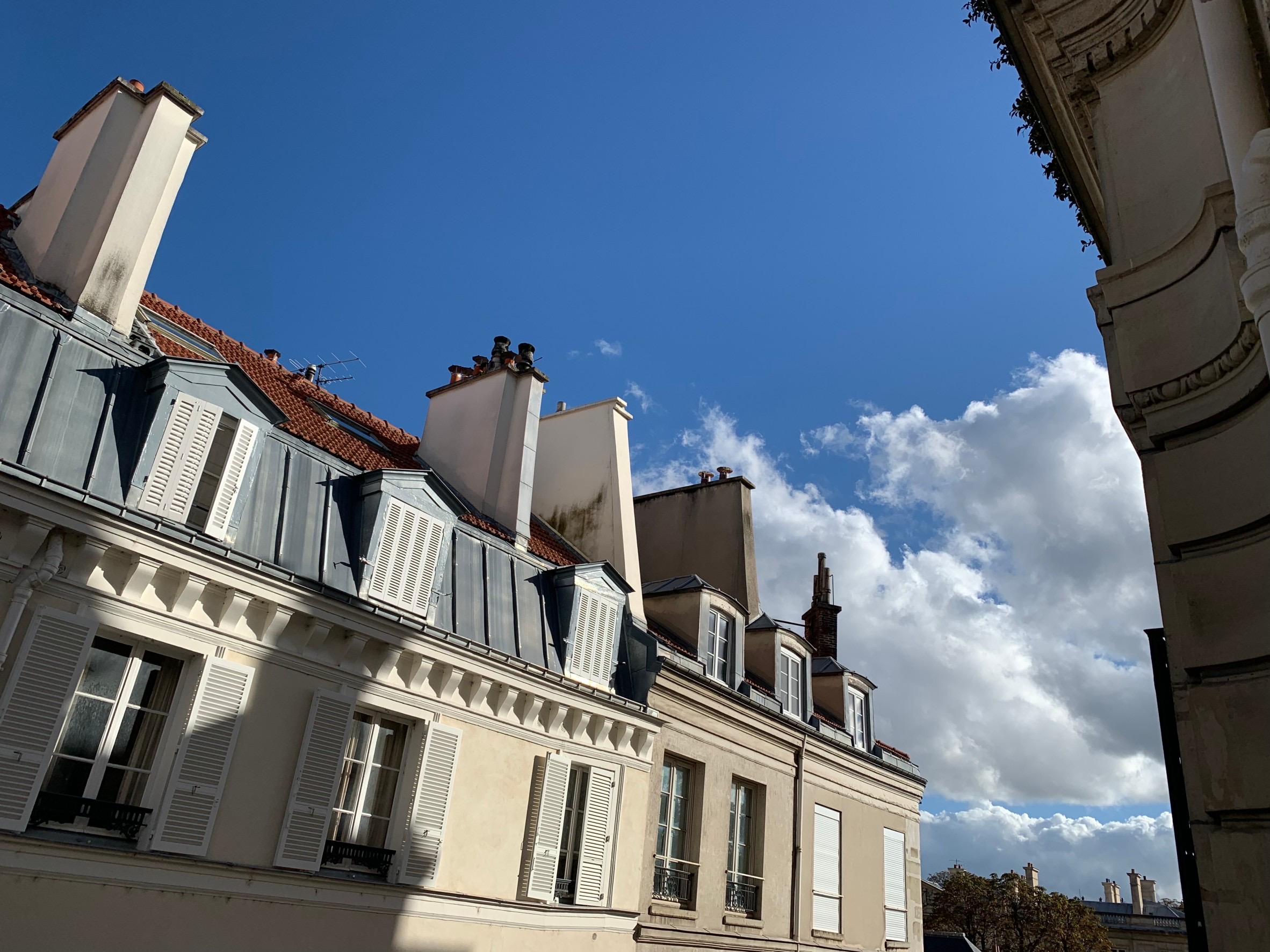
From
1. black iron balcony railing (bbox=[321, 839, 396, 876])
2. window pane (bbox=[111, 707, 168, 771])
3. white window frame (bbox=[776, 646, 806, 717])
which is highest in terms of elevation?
white window frame (bbox=[776, 646, 806, 717])

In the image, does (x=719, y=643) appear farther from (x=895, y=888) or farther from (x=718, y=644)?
(x=895, y=888)

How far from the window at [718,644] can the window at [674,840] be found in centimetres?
167

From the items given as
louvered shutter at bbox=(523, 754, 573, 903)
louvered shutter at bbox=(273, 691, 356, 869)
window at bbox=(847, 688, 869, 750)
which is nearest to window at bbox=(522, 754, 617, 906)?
louvered shutter at bbox=(523, 754, 573, 903)

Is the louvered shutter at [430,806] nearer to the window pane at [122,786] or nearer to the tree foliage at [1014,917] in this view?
the window pane at [122,786]

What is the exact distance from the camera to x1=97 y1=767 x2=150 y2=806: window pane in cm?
715

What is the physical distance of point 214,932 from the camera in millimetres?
7266

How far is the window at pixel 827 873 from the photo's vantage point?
568 inches

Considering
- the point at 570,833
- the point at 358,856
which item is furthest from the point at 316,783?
the point at 570,833

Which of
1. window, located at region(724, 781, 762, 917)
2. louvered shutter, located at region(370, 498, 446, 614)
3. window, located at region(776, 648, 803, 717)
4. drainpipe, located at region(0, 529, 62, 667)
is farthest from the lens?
window, located at region(776, 648, 803, 717)

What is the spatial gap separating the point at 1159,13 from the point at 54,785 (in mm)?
9054

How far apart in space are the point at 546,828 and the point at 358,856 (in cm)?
223

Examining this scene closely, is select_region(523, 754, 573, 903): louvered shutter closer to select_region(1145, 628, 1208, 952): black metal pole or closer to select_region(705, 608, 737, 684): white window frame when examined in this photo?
select_region(705, 608, 737, 684): white window frame

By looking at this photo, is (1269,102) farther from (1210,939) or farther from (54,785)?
(54,785)

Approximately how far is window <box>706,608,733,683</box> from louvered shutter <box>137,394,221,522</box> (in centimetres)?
801
